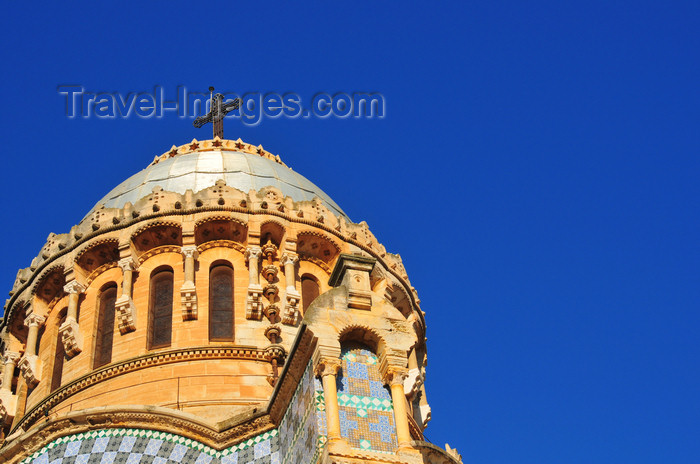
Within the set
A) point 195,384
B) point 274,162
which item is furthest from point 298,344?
point 274,162

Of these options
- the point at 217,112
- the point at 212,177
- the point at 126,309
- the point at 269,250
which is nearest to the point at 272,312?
the point at 269,250

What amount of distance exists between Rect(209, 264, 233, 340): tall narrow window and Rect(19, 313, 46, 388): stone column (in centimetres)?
374

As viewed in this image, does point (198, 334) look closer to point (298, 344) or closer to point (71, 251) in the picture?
point (71, 251)

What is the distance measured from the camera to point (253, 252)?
23.7m

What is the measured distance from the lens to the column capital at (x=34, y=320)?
2438 cm

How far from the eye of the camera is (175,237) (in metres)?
24.1

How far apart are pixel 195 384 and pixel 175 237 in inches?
159

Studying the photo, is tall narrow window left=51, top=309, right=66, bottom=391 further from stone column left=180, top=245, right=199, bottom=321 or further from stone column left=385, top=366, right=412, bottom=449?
stone column left=385, top=366, right=412, bottom=449

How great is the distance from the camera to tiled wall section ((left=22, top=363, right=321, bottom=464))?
53.9 feet

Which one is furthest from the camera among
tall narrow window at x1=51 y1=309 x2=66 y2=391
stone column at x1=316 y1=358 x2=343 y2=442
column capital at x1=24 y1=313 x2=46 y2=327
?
column capital at x1=24 y1=313 x2=46 y2=327

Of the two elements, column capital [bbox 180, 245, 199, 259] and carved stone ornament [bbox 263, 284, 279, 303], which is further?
column capital [bbox 180, 245, 199, 259]

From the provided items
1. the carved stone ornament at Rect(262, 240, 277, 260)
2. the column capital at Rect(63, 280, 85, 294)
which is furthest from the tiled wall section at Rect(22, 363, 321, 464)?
the carved stone ornament at Rect(262, 240, 277, 260)

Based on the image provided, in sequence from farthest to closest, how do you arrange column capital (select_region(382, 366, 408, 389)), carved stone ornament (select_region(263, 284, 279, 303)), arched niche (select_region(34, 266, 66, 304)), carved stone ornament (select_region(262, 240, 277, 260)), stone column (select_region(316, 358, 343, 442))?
1. arched niche (select_region(34, 266, 66, 304))
2. carved stone ornament (select_region(262, 240, 277, 260))
3. carved stone ornament (select_region(263, 284, 279, 303))
4. column capital (select_region(382, 366, 408, 389))
5. stone column (select_region(316, 358, 343, 442))

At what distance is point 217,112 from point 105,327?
9.88m
